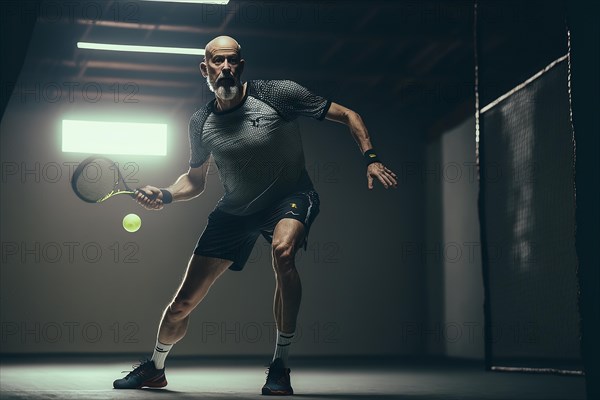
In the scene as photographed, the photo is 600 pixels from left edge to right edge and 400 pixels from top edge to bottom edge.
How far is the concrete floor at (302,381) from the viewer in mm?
4371

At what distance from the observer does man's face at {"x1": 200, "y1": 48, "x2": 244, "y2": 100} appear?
13.9 ft

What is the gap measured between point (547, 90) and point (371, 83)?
251cm

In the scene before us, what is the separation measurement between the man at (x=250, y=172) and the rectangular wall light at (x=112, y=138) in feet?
18.2

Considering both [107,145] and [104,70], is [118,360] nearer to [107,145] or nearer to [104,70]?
[107,145]

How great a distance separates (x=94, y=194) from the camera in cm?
492

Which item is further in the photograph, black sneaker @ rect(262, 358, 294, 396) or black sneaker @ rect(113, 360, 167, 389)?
black sneaker @ rect(113, 360, 167, 389)

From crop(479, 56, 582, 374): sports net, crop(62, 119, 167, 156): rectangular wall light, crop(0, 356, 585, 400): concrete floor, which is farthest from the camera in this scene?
crop(62, 119, 167, 156): rectangular wall light

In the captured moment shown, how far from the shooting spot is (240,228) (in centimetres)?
439

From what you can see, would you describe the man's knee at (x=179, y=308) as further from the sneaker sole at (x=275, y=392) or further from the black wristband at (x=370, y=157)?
the black wristband at (x=370, y=157)

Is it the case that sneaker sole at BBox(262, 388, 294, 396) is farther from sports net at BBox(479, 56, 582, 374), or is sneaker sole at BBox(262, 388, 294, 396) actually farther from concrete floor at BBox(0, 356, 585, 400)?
sports net at BBox(479, 56, 582, 374)

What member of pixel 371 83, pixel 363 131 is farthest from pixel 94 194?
pixel 371 83

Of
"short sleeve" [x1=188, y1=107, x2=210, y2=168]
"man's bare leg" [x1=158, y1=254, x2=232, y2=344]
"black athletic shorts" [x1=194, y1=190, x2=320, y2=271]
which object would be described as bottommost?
"man's bare leg" [x1=158, y1=254, x2=232, y2=344]

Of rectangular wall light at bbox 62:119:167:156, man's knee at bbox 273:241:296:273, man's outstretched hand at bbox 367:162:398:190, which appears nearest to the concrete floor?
man's knee at bbox 273:241:296:273

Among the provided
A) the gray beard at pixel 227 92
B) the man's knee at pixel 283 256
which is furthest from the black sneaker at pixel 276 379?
the gray beard at pixel 227 92
